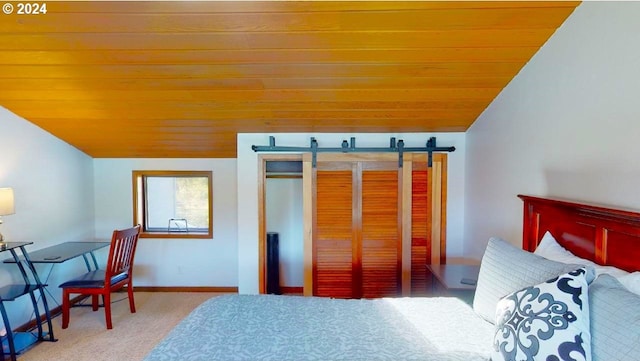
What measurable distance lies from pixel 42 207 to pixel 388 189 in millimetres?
3508

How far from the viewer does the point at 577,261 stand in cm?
149

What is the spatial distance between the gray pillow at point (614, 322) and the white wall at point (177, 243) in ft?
11.6

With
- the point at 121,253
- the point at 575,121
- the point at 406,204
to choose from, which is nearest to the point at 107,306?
the point at 121,253

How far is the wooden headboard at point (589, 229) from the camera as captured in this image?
4.29ft

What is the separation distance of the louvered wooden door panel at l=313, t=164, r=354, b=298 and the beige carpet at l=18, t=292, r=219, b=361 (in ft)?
5.08

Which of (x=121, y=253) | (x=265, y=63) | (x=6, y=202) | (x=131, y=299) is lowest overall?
(x=131, y=299)

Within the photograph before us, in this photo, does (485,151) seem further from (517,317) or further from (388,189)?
(517,317)

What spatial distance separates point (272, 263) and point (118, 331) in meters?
1.73

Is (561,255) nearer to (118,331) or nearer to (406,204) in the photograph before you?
(406,204)

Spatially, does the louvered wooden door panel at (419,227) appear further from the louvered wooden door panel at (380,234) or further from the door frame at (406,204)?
the louvered wooden door panel at (380,234)

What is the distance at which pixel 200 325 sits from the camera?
1.49m

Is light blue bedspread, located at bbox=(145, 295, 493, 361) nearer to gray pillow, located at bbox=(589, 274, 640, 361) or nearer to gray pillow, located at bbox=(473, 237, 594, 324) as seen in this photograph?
gray pillow, located at bbox=(473, 237, 594, 324)

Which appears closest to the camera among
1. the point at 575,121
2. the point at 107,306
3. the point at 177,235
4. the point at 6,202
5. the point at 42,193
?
the point at 575,121

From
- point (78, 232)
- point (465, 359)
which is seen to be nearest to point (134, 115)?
point (78, 232)
